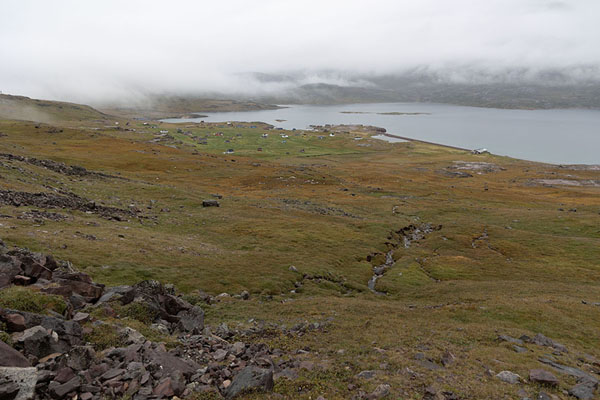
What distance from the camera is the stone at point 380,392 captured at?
570 inches

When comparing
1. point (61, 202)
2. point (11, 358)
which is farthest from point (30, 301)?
point (61, 202)

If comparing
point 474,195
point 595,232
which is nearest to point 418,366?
point 595,232

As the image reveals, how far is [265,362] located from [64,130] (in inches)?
7776

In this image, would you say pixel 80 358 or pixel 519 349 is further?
pixel 519 349

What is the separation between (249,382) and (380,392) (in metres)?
5.64

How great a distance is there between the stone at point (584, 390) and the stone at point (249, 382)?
47.4 ft

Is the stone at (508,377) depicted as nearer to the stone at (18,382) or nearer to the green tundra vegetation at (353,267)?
the green tundra vegetation at (353,267)

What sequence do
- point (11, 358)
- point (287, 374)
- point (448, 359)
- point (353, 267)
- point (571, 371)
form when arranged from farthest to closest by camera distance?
point (353, 267), point (448, 359), point (571, 371), point (287, 374), point (11, 358)

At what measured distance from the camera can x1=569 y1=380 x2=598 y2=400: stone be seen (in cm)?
1611

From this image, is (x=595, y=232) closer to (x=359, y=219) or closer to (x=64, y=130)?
(x=359, y=219)

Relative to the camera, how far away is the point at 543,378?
663 inches

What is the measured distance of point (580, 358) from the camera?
22156 millimetres

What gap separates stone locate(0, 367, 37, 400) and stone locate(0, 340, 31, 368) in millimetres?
369

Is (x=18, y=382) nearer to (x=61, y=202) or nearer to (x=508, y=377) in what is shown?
(x=508, y=377)
